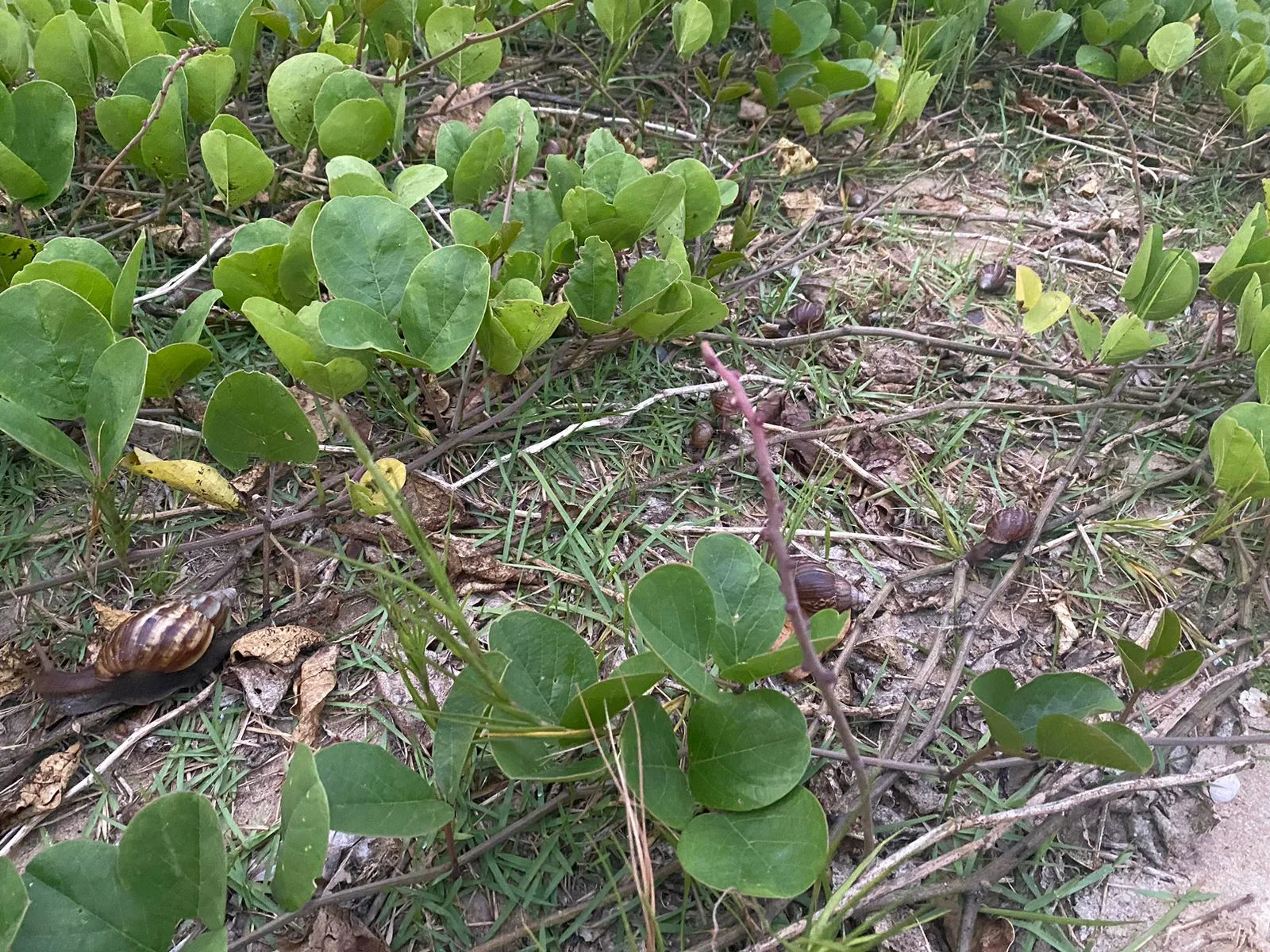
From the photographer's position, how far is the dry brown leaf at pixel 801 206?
79.8 inches

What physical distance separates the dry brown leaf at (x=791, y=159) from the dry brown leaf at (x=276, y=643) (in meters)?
1.60

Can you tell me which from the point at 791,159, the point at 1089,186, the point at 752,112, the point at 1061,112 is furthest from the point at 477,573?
the point at 1061,112

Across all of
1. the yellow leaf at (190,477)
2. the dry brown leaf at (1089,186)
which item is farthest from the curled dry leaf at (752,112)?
the yellow leaf at (190,477)

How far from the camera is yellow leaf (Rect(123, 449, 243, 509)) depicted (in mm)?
1189

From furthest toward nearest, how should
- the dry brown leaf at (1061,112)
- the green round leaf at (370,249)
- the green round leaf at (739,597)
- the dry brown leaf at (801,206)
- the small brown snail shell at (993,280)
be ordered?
1. the dry brown leaf at (1061,112)
2. the dry brown leaf at (801,206)
3. the small brown snail shell at (993,280)
4. the green round leaf at (370,249)
5. the green round leaf at (739,597)

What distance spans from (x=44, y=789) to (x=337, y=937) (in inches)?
17.3

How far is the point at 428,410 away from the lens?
1454 millimetres

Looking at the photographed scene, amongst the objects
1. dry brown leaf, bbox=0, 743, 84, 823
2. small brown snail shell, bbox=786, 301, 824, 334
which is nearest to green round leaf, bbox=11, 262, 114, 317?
dry brown leaf, bbox=0, 743, 84, 823

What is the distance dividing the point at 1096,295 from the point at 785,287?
74 cm

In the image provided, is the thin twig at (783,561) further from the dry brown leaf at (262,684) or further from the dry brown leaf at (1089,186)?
the dry brown leaf at (1089,186)

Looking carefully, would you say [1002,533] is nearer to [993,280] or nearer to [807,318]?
[807,318]

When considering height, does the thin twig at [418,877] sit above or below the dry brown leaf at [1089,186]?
below

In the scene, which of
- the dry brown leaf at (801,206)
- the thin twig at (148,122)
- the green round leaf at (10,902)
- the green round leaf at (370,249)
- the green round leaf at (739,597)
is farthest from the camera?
the dry brown leaf at (801,206)

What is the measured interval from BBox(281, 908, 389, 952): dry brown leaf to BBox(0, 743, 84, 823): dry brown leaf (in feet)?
1.22
